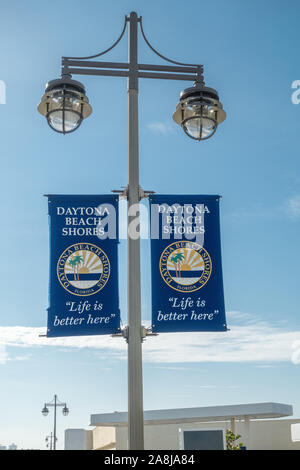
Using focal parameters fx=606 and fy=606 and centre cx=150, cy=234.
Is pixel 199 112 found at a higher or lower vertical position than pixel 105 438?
higher

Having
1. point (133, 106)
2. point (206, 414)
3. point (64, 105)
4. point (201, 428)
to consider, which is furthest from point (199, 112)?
point (201, 428)

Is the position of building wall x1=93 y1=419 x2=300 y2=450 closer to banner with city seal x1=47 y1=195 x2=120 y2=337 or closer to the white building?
the white building

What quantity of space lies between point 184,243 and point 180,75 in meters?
2.41

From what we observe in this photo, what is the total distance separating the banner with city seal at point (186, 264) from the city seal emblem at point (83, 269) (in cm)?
66

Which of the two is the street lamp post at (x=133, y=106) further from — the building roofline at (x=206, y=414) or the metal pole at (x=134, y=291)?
the building roofline at (x=206, y=414)

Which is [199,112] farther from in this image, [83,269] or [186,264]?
[83,269]

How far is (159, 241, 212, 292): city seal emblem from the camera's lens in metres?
7.73

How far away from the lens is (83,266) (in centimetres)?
757

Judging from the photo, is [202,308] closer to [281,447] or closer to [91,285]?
[91,285]

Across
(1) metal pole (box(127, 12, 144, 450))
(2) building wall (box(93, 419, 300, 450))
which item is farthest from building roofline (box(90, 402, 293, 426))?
(1) metal pole (box(127, 12, 144, 450))

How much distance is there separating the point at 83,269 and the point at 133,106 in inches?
91.0

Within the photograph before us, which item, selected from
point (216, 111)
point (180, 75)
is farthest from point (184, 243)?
point (180, 75)

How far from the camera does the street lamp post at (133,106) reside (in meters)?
7.41

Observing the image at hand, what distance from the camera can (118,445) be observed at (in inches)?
1388
